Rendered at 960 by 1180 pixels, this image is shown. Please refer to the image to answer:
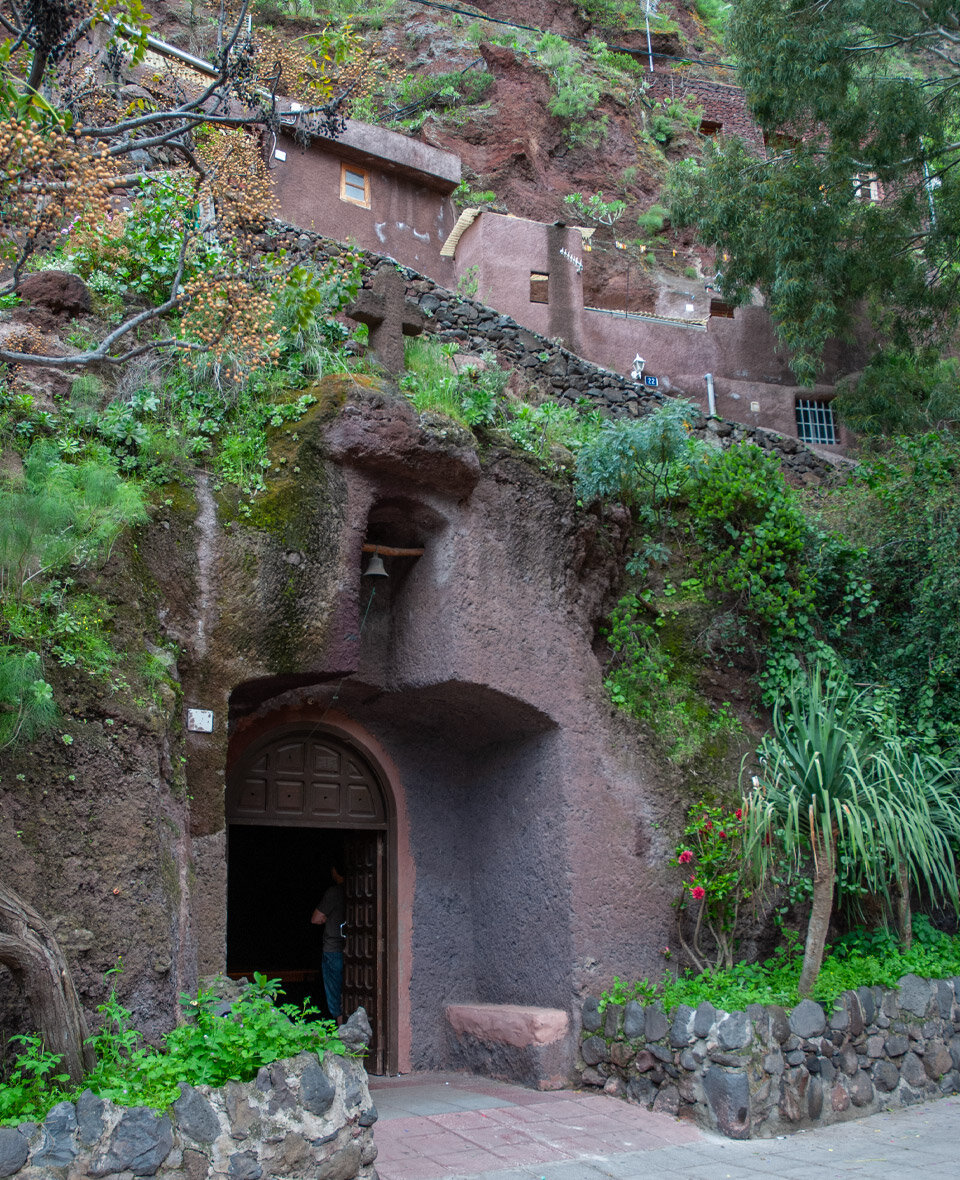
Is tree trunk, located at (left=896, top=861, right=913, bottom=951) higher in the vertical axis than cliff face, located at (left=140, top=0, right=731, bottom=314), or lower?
lower

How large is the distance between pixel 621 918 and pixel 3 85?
681 cm

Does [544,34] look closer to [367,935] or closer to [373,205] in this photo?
[373,205]

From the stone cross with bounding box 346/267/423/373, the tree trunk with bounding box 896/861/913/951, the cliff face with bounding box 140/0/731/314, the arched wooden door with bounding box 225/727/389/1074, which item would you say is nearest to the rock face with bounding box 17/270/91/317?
the stone cross with bounding box 346/267/423/373

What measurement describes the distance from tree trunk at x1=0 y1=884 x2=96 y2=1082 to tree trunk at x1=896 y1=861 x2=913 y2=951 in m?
5.82

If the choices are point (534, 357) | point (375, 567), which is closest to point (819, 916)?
point (375, 567)

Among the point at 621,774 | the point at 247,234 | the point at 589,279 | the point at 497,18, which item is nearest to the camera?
the point at 621,774

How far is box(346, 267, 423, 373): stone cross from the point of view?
845 centimetres

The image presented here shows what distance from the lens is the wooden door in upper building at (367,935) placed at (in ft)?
27.7

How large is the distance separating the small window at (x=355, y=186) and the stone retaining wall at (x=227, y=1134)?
534 inches

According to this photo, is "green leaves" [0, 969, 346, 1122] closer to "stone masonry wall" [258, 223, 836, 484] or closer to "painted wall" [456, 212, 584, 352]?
"stone masonry wall" [258, 223, 836, 484]

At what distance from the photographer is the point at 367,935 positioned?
877 cm

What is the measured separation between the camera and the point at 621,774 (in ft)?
26.4

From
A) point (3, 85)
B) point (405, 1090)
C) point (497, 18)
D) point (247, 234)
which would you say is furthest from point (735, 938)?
point (497, 18)

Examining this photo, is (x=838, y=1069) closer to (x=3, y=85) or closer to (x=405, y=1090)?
(x=405, y=1090)
